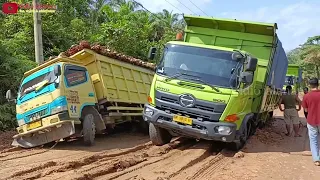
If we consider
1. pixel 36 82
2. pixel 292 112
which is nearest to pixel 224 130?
pixel 36 82

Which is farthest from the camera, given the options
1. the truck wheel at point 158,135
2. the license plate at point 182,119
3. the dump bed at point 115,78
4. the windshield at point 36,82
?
the dump bed at point 115,78

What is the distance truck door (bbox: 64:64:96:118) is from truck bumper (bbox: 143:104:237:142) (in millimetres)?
1966

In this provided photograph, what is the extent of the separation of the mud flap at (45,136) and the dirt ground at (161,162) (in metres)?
0.22

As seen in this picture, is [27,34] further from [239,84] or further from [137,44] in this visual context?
[239,84]

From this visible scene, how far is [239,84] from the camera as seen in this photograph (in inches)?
317

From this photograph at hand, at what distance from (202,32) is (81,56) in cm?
337

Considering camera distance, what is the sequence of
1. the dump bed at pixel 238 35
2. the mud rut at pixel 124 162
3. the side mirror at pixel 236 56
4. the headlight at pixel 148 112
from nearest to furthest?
the mud rut at pixel 124 162, the side mirror at pixel 236 56, the headlight at pixel 148 112, the dump bed at pixel 238 35

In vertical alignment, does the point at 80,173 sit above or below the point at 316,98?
below

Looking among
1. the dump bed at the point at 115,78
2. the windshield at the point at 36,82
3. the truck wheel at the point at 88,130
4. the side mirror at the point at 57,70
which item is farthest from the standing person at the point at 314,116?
the windshield at the point at 36,82

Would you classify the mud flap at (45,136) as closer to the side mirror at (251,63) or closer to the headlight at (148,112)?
the headlight at (148,112)

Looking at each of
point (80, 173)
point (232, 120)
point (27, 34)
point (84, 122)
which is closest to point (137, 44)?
point (27, 34)

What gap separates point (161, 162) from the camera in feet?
24.0

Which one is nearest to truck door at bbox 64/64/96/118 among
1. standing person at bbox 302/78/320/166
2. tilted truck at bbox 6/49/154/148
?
tilted truck at bbox 6/49/154/148

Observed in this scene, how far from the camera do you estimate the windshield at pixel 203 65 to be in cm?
809
